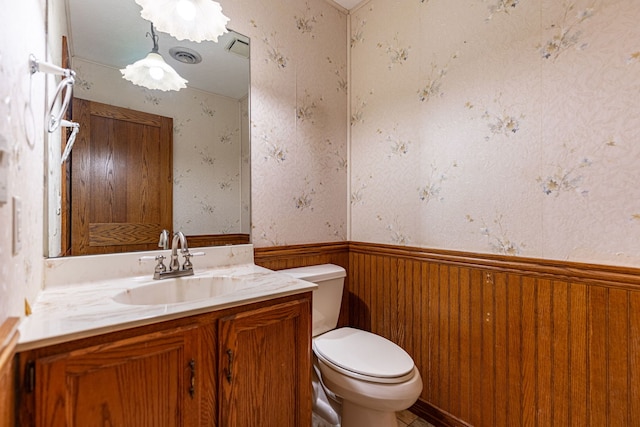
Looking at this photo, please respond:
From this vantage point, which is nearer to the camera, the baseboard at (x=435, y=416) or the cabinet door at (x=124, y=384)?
the cabinet door at (x=124, y=384)

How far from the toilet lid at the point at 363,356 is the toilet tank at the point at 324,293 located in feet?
0.22

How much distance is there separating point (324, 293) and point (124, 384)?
983mm

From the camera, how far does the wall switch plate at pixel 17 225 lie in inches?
24.8

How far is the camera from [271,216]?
161 cm

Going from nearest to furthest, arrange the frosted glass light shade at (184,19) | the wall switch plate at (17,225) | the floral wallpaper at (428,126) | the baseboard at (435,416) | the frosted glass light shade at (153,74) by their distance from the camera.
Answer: the wall switch plate at (17,225), the floral wallpaper at (428,126), the frosted glass light shade at (184,19), the frosted glass light shade at (153,74), the baseboard at (435,416)

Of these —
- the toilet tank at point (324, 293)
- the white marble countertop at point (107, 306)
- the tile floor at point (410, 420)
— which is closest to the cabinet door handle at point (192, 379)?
the white marble countertop at point (107, 306)

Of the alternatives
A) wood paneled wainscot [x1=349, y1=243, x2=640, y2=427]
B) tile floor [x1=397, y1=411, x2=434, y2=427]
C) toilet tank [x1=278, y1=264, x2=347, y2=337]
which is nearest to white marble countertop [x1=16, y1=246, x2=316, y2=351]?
toilet tank [x1=278, y1=264, x2=347, y2=337]

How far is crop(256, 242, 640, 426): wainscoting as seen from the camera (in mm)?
999

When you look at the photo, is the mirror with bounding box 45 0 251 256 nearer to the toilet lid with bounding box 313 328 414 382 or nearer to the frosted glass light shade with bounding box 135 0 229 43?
the frosted glass light shade with bounding box 135 0 229 43

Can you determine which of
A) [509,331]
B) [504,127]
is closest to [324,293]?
[509,331]

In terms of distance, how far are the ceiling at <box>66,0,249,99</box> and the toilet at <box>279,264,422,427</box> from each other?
112 cm

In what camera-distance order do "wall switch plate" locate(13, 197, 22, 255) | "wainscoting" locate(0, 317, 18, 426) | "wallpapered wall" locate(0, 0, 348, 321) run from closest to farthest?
"wainscoting" locate(0, 317, 18, 426) → "wall switch plate" locate(13, 197, 22, 255) → "wallpapered wall" locate(0, 0, 348, 321)

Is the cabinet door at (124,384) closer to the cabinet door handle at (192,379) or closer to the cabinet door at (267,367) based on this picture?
the cabinet door handle at (192,379)

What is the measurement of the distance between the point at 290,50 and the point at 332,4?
0.51 metres
